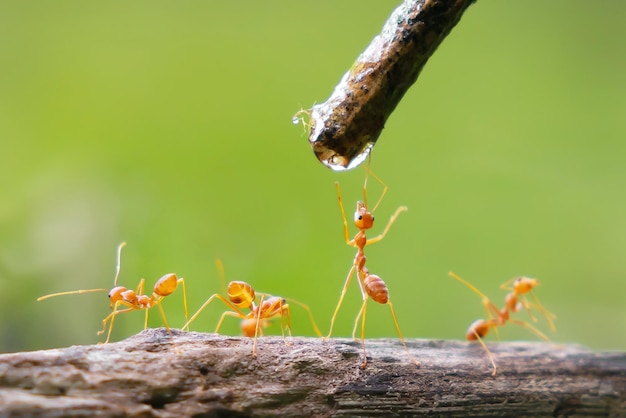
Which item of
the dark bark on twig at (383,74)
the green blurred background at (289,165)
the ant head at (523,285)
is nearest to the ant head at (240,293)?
the dark bark on twig at (383,74)

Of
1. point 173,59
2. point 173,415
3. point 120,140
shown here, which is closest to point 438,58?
point 173,59

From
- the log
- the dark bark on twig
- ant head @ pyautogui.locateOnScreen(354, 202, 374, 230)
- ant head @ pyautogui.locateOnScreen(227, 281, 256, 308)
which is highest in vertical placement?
the dark bark on twig

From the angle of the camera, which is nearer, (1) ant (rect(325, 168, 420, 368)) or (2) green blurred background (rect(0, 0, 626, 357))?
(1) ant (rect(325, 168, 420, 368))

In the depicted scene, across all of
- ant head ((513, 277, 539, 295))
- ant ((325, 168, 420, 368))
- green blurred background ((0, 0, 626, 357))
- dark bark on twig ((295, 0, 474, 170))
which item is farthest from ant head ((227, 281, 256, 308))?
ant head ((513, 277, 539, 295))

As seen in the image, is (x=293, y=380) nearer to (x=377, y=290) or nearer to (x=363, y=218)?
(x=377, y=290)

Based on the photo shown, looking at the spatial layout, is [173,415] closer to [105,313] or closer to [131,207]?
[105,313]

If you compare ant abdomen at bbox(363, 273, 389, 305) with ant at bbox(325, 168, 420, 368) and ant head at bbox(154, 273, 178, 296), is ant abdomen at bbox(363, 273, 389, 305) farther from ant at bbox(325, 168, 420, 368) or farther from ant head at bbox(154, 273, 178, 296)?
ant head at bbox(154, 273, 178, 296)
